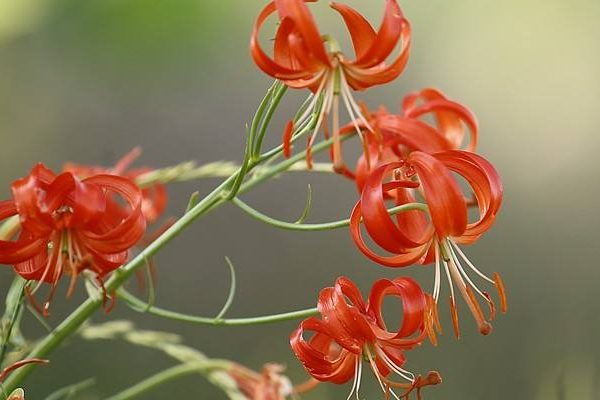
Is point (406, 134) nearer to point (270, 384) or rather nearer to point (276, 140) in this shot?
point (270, 384)

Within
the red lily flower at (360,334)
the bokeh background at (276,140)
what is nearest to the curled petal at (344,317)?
the red lily flower at (360,334)

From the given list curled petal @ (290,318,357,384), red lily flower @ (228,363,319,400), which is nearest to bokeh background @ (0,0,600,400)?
red lily flower @ (228,363,319,400)

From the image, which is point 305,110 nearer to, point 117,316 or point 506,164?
point 117,316

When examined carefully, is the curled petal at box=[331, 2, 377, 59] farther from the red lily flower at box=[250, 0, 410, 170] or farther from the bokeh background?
the bokeh background

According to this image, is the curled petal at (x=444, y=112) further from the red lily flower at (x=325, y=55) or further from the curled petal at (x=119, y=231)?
the curled petal at (x=119, y=231)

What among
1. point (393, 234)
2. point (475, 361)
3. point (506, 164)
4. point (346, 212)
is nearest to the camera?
point (393, 234)

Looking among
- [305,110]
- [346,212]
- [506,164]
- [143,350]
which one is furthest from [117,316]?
[305,110]
